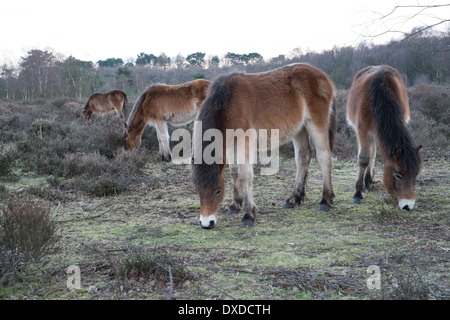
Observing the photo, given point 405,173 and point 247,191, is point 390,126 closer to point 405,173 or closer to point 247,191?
point 405,173

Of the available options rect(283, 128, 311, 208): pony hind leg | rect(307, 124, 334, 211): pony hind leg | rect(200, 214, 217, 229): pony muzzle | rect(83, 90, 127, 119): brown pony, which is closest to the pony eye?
rect(307, 124, 334, 211): pony hind leg

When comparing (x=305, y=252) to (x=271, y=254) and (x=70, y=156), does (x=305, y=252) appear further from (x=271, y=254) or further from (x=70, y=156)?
(x=70, y=156)

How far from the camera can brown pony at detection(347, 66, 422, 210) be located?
5.00 m

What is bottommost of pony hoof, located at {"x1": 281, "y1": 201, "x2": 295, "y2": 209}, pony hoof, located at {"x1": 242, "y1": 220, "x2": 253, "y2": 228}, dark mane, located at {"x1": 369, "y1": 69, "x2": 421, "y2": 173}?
pony hoof, located at {"x1": 281, "y1": 201, "x2": 295, "y2": 209}

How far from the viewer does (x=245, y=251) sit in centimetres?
395

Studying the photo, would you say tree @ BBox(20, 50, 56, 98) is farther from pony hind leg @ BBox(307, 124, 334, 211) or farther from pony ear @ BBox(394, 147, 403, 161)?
pony ear @ BBox(394, 147, 403, 161)

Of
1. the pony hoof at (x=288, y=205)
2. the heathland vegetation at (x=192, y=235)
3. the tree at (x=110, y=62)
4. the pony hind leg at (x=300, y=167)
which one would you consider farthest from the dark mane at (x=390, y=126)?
the tree at (x=110, y=62)

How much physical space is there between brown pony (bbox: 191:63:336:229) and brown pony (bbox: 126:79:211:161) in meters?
5.71

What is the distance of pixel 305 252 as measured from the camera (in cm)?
392

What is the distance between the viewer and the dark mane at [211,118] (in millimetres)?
4441

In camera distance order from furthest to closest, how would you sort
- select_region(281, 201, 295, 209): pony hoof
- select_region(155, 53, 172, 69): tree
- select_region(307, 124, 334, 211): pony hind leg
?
select_region(155, 53, 172, 69): tree, select_region(281, 201, 295, 209): pony hoof, select_region(307, 124, 334, 211): pony hind leg

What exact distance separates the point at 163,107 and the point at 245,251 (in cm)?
804

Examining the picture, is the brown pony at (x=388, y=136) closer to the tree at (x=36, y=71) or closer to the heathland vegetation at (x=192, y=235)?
the heathland vegetation at (x=192, y=235)

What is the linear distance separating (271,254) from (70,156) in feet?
19.6
